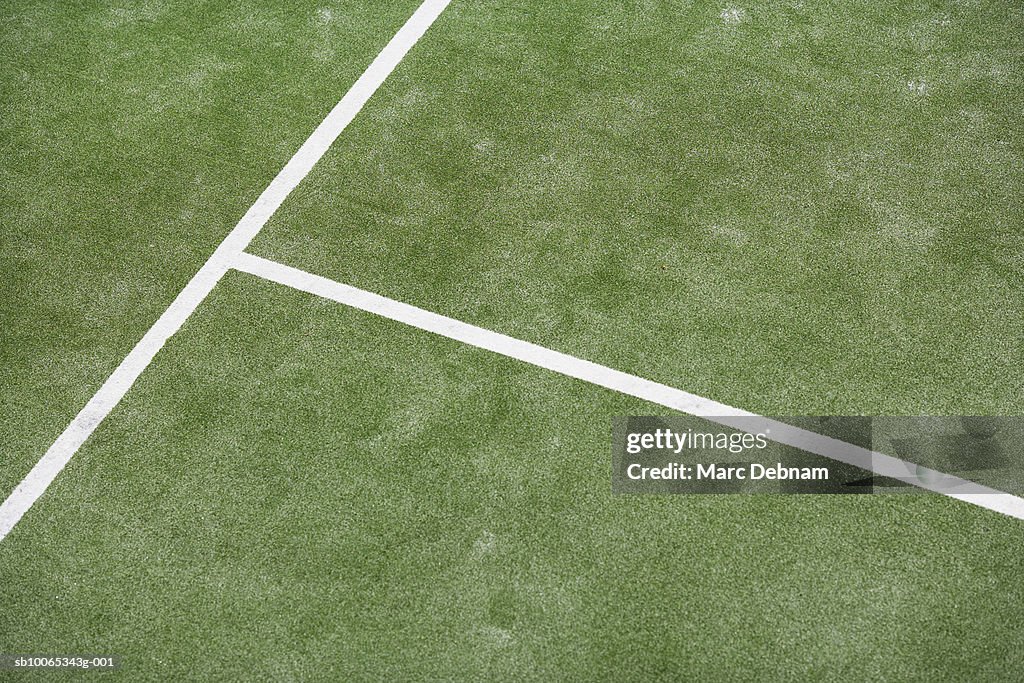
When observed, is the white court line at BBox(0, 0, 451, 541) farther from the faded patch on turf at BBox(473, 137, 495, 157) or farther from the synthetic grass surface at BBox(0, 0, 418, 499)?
the faded patch on turf at BBox(473, 137, 495, 157)

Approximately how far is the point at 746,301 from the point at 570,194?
131 centimetres

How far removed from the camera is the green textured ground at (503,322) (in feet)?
15.7

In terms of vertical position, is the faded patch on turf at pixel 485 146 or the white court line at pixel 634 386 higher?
the faded patch on turf at pixel 485 146

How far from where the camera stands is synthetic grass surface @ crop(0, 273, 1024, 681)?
4.68 meters

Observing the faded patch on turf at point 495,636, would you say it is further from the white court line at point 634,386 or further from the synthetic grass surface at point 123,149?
the synthetic grass surface at point 123,149

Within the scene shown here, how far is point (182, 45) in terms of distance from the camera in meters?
7.11

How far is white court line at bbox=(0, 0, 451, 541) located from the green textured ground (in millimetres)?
77

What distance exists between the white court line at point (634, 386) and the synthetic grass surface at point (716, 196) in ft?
0.26

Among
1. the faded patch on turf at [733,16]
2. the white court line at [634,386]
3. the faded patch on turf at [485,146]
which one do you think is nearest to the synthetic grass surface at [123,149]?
the white court line at [634,386]


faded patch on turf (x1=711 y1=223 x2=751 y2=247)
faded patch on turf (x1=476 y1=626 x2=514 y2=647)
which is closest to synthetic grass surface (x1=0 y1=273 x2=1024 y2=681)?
faded patch on turf (x1=476 y1=626 x2=514 y2=647)

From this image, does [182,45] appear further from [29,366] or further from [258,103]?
[29,366]

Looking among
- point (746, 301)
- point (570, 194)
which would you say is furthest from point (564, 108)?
point (746, 301)

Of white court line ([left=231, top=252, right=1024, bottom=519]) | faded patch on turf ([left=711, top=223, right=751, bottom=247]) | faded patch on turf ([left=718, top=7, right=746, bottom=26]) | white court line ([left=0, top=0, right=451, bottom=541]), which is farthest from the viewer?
faded patch on turf ([left=718, top=7, right=746, bottom=26])

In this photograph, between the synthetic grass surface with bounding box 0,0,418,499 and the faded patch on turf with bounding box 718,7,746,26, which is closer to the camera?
the synthetic grass surface with bounding box 0,0,418,499
